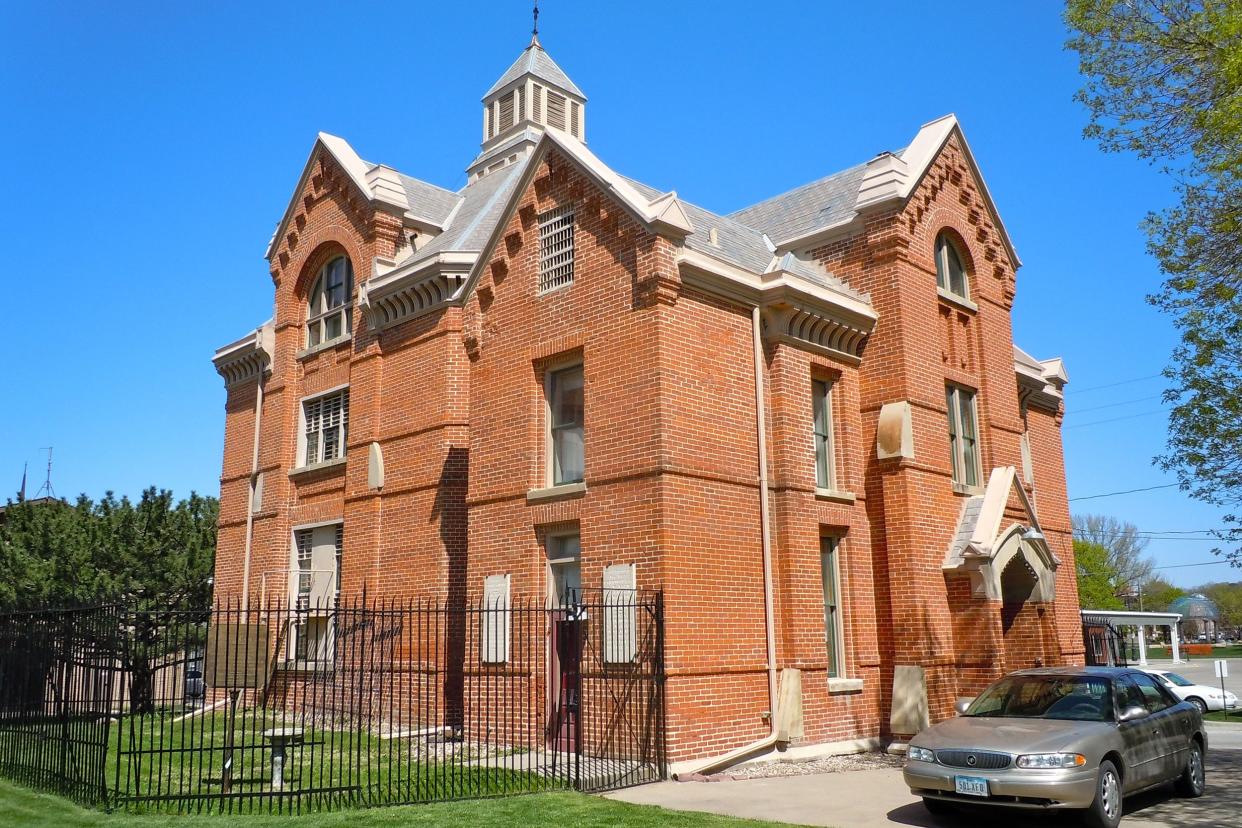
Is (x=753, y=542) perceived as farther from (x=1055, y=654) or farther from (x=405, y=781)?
(x=1055, y=654)

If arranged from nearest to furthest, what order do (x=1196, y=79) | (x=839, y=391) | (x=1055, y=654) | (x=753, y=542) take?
(x=1196, y=79) < (x=753, y=542) < (x=839, y=391) < (x=1055, y=654)

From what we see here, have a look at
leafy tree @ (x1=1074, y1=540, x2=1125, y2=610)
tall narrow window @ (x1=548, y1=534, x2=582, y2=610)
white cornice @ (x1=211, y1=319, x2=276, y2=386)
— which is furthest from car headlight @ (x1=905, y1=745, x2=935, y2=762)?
leafy tree @ (x1=1074, y1=540, x2=1125, y2=610)

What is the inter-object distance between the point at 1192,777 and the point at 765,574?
5886mm

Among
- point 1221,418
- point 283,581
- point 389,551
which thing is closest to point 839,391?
point 1221,418

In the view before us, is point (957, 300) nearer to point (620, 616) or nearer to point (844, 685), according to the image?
point (844, 685)

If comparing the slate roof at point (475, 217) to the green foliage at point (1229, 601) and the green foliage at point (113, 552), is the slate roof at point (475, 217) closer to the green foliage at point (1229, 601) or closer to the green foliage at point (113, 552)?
the green foliage at point (113, 552)

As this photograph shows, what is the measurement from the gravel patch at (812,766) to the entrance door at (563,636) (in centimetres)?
225

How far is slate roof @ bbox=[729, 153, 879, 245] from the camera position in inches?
768

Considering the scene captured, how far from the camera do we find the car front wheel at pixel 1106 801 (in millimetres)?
9820

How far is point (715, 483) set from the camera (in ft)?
48.5

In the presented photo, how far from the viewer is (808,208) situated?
67.4 ft

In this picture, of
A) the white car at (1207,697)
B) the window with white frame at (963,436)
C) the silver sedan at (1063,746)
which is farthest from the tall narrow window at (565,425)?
the white car at (1207,697)

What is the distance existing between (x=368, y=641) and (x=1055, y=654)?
13.3 metres

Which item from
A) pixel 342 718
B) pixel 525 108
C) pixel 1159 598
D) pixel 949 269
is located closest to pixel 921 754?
pixel 342 718
